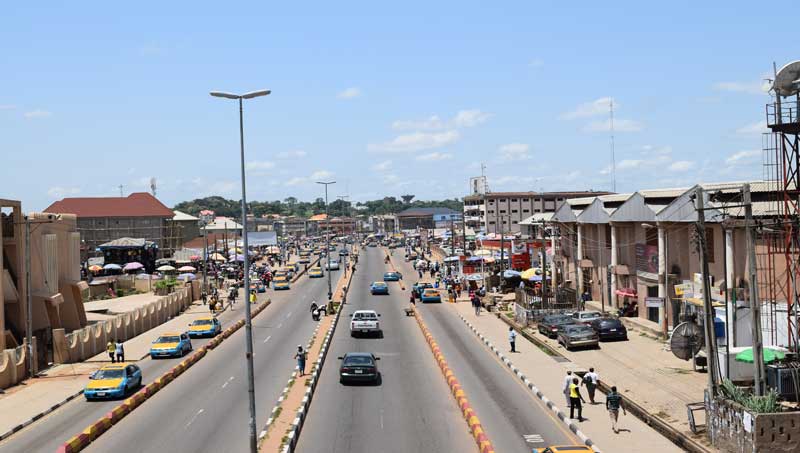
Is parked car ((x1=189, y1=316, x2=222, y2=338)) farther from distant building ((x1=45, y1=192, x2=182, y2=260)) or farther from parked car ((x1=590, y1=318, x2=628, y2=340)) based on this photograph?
distant building ((x1=45, y1=192, x2=182, y2=260))

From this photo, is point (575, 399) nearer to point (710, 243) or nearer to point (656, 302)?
point (656, 302)

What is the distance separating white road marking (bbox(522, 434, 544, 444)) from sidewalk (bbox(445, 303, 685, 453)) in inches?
55.9

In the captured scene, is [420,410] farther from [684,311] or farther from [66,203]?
[66,203]

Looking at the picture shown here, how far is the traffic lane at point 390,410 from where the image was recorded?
22.3 meters

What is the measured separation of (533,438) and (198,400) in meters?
12.6

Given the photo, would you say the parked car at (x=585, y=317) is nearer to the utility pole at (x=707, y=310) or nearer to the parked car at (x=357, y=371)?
the parked car at (x=357, y=371)

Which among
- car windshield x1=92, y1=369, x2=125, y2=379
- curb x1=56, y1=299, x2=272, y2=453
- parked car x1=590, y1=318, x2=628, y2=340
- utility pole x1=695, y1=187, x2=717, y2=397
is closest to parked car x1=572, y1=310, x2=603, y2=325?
parked car x1=590, y1=318, x2=628, y2=340

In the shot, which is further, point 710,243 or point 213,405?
point 710,243

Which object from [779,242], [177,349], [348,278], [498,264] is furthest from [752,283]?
[348,278]

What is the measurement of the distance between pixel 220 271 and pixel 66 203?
34.2m

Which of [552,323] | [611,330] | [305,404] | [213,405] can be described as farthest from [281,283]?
[305,404]

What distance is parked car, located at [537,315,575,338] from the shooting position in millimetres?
43641

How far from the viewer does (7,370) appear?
33.0 meters

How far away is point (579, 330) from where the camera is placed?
40.1 meters
